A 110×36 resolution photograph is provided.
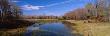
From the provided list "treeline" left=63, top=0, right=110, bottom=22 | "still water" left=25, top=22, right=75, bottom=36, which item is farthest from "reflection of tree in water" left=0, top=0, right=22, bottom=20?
"treeline" left=63, top=0, right=110, bottom=22

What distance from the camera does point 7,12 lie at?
16.6 ft

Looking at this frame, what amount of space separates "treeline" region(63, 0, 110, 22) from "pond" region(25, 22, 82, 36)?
0.16 meters

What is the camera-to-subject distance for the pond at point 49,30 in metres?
5.06

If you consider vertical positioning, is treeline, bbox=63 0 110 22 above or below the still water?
above

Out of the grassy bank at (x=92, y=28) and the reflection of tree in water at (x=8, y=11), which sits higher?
the reflection of tree in water at (x=8, y=11)

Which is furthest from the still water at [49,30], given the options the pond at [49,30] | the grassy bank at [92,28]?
the grassy bank at [92,28]

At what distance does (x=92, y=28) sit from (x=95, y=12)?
217 millimetres

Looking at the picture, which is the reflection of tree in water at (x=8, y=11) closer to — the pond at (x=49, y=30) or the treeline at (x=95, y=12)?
the pond at (x=49, y=30)

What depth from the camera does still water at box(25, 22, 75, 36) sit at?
5062mm

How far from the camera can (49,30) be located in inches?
199

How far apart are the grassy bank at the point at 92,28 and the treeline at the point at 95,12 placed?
70mm

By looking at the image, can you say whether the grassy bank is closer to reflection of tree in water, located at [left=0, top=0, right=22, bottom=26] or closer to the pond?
the pond

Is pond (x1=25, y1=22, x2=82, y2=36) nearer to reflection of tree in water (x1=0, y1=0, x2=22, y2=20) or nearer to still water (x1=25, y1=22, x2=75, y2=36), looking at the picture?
still water (x1=25, y1=22, x2=75, y2=36)

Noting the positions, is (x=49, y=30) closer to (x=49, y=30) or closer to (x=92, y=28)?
(x=49, y=30)
